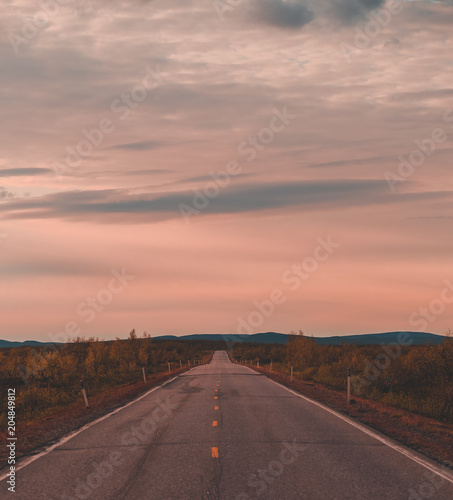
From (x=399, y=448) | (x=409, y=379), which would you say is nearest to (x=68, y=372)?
(x=409, y=379)

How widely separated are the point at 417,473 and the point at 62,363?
45614mm

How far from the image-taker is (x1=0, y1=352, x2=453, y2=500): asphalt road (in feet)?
26.8

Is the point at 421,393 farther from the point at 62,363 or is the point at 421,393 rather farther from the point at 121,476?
the point at 62,363

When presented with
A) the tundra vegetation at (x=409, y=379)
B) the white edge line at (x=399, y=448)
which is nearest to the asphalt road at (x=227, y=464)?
the white edge line at (x=399, y=448)

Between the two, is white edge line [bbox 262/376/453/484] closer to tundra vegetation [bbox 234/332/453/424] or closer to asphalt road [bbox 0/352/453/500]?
asphalt road [bbox 0/352/453/500]

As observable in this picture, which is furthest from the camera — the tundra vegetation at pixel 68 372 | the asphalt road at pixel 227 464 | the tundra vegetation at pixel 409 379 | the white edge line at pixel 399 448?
the tundra vegetation at pixel 68 372

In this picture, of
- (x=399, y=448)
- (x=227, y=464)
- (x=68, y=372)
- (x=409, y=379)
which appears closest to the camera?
(x=227, y=464)

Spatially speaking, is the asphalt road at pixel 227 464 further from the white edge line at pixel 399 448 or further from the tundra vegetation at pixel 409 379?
the tundra vegetation at pixel 409 379

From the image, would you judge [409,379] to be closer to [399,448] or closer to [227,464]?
[399,448]

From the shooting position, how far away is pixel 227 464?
989 centimetres

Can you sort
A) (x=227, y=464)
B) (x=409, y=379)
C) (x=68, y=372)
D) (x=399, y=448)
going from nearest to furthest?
(x=227, y=464), (x=399, y=448), (x=409, y=379), (x=68, y=372)

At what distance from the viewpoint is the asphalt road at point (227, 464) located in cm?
816

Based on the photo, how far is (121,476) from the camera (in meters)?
9.15

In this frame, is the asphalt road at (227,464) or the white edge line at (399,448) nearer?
the asphalt road at (227,464)
